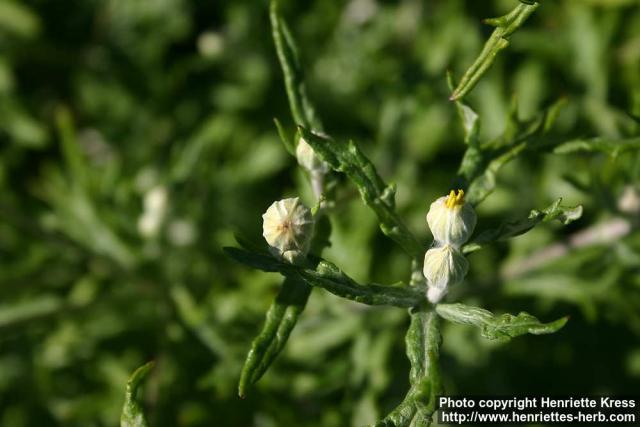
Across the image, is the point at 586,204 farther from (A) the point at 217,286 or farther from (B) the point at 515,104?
(A) the point at 217,286

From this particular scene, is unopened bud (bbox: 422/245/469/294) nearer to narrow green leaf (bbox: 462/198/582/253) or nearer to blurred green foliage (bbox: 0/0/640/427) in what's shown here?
narrow green leaf (bbox: 462/198/582/253)

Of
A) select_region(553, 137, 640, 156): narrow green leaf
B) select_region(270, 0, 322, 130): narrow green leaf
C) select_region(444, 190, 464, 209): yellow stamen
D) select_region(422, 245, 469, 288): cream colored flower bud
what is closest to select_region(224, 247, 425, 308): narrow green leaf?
select_region(422, 245, 469, 288): cream colored flower bud

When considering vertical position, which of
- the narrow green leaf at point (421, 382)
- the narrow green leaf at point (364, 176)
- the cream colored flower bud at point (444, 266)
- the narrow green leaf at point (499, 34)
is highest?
the narrow green leaf at point (499, 34)

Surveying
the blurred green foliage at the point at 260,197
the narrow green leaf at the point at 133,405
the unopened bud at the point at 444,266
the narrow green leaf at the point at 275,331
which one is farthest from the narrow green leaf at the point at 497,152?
the narrow green leaf at the point at 133,405

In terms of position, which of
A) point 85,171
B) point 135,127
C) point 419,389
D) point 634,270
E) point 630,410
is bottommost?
point 419,389

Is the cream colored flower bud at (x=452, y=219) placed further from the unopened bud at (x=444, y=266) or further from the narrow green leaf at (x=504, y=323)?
the narrow green leaf at (x=504, y=323)

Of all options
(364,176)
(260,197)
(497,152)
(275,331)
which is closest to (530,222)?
(497,152)

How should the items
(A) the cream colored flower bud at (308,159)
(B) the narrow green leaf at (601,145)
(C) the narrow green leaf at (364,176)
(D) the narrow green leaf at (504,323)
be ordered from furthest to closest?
(B) the narrow green leaf at (601,145)
(A) the cream colored flower bud at (308,159)
(C) the narrow green leaf at (364,176)
(D) the narrow green leaf at (504,323)

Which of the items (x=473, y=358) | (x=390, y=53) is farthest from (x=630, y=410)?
(x=390, y=53)
